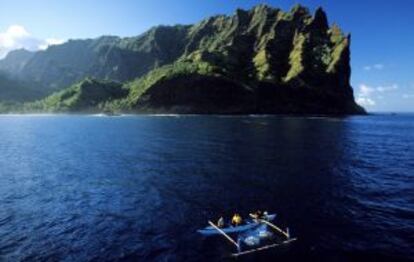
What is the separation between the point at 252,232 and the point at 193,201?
44.1 ft

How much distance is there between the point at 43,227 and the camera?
41.8 m

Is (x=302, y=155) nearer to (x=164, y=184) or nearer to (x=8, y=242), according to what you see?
(x=164, y=184)

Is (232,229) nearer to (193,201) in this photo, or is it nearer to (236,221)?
(236,221)

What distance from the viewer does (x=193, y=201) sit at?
50531 mm

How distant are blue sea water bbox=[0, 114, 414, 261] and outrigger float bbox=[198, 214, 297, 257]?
0.92 metres

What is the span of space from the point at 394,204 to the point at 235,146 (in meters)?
58.4

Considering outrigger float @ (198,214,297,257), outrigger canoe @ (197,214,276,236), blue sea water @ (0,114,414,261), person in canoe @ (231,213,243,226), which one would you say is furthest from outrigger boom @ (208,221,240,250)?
person in canoe @ (231,213,243,226)

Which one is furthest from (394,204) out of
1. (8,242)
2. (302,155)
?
(8,242)

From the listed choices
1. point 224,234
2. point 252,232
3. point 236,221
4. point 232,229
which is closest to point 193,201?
point 236,221

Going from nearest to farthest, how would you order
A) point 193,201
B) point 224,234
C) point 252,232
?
point 224,234, point 252,232, point 193,201

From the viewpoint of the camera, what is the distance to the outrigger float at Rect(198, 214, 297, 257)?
35.4 m

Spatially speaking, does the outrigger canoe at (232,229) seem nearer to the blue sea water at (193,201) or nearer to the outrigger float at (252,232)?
the outrigger float at (252,232)

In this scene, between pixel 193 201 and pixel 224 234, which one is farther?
pixel 193 201

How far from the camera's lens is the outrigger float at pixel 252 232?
35.4 m
